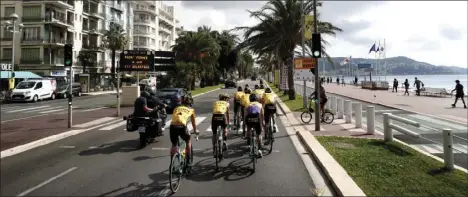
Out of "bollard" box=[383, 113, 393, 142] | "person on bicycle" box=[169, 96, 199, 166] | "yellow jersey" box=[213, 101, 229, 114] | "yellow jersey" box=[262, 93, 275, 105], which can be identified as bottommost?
"bollard" box=[383, 113, 393, 142]

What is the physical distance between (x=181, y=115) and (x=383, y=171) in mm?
4165

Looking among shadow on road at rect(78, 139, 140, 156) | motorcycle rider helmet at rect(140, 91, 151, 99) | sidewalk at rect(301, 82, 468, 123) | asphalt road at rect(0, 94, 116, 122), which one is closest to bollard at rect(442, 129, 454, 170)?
shadow on road at rect(78, 139, 140, 156)

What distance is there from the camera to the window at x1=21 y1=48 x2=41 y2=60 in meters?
53.6

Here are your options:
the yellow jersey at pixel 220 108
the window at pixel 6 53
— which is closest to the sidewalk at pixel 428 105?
the yellow jersey at pixel 220 108

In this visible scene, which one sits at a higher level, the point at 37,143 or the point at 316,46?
the point at 316,46

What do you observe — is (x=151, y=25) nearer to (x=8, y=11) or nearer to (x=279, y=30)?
(x=8, y=11)

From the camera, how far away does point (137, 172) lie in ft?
25.1

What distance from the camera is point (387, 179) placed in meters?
6.92

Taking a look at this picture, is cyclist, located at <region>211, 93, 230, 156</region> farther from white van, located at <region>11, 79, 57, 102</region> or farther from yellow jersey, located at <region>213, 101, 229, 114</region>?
white van, located at <region>11, 79, 57, 102</region>

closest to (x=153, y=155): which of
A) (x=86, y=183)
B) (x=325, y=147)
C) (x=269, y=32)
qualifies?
(x=86, y=183)

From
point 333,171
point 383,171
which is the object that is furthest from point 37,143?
point 383,171

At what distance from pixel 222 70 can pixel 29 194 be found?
74781 mm

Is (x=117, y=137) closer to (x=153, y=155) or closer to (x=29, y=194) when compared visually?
(x=153, y=155)

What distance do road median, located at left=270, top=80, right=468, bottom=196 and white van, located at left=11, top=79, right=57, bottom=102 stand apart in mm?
30076
